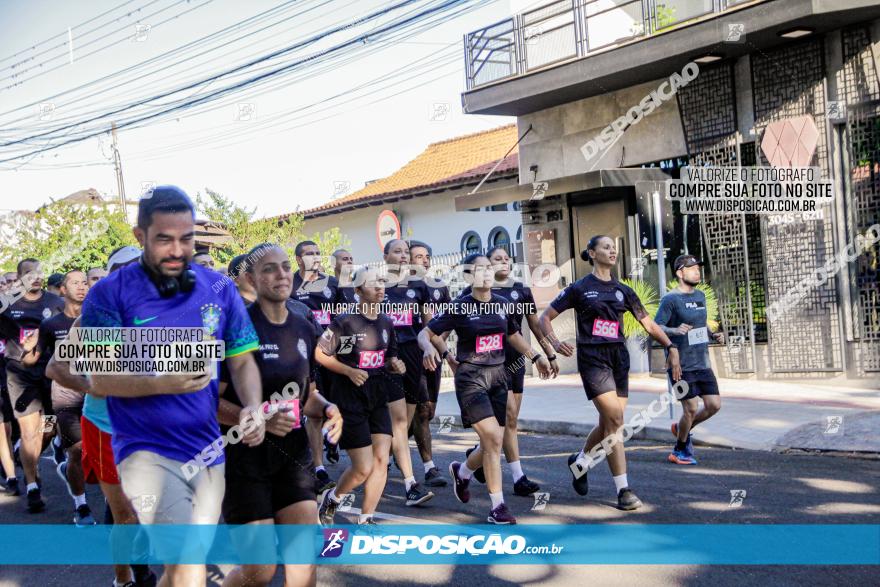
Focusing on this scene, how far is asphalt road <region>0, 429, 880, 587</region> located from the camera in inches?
214

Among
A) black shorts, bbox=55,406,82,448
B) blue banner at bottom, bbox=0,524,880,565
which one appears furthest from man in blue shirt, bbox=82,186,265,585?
black shorts, bbox=55,406,82,448

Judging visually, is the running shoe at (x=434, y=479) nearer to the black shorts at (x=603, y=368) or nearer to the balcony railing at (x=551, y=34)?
the black shorts at (x=603, y=368)

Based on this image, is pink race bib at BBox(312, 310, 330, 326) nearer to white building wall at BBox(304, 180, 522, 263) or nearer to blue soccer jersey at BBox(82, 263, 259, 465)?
blue soccer jersey at BBox(82, 263, 259, 465)

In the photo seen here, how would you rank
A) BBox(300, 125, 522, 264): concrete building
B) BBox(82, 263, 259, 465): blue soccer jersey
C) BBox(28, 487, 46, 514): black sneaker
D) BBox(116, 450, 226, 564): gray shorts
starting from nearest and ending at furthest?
BBox(116, 450, 226, 564): gray shorts < BBox(82, 263, 259, 465): blue soccer jersey < BBox(28, 487, 46, 514): black sneaker < BBox(300, 125, 522, 264): concrete building

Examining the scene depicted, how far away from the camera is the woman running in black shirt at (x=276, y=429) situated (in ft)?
14.0

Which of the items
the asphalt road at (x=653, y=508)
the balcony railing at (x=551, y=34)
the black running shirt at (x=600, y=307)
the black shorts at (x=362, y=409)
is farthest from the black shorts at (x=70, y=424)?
the balcony railing at (x=551, y=34)

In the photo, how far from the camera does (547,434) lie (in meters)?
12.2

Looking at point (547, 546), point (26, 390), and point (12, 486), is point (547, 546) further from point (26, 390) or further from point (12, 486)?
point (12, 486)

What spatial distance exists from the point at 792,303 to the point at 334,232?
10336mm

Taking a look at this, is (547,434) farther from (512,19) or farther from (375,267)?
(512,19)

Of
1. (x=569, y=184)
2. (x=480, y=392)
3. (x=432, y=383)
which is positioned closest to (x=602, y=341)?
(x=480, y=392)

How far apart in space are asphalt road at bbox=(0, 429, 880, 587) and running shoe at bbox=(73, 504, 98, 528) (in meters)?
0.41

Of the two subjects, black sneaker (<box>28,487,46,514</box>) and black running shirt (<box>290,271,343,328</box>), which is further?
black running shirt (<box>290,271,343,328</box>)

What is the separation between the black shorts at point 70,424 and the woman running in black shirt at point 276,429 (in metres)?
3.84
